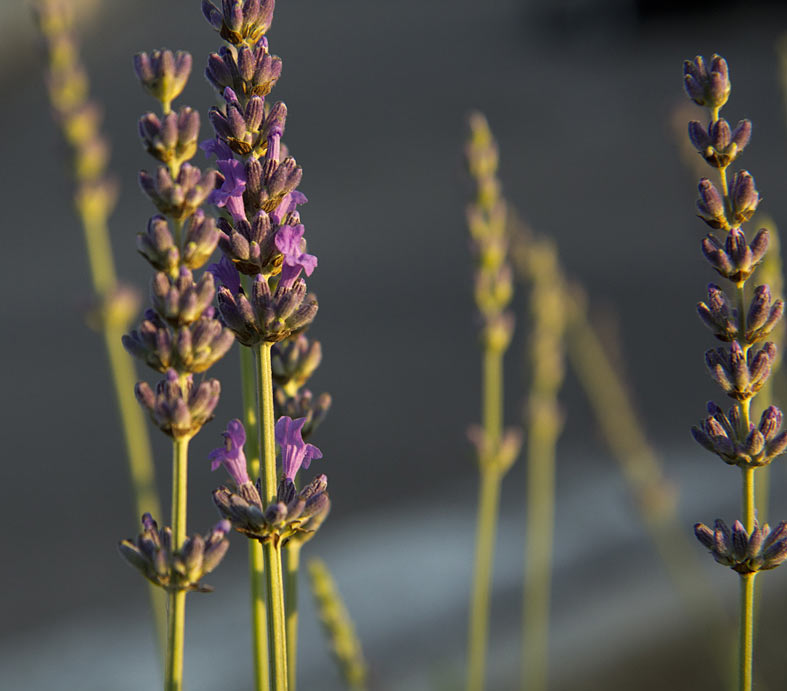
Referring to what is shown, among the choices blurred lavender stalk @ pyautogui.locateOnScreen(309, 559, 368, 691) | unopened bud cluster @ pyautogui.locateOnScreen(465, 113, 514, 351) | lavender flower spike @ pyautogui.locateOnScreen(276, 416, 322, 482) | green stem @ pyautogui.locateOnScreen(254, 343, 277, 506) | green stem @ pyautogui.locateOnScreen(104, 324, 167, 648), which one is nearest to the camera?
green stem @ pyautogui.locateOnScreen(254, 343, 277, 506)

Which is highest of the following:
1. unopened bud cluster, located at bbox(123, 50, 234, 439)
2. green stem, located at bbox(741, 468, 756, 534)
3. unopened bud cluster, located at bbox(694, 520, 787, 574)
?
unopened bud cluster, located at bbox(123, 50, 234, 439)

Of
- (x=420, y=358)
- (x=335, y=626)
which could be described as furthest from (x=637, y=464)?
(x=420, y=358)

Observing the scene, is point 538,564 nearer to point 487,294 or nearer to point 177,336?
point 487,294

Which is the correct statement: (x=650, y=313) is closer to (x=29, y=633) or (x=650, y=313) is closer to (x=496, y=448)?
(x=29, y=633)

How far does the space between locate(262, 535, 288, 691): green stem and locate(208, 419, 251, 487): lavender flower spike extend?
9cm

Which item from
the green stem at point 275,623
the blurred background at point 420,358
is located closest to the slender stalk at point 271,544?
the green stem at point 275,623

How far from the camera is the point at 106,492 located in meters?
4.11

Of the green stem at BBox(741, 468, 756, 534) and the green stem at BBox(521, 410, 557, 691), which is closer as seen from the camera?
the green stem at BBox(741, 468, 756, 534)

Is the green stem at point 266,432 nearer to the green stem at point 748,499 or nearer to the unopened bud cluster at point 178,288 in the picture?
the unopened bud cluster at point 178,288

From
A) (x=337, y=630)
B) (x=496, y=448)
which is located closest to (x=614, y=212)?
(x=496, y=448)

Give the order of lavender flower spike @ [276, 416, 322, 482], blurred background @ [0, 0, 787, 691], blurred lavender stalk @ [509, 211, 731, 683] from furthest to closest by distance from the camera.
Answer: blurred background @ [0, 0, 787, 691] → blurred lavender stalk @ [509, 211, 731, 683] → lavender flower spike @ [276, 416, 322, 482]

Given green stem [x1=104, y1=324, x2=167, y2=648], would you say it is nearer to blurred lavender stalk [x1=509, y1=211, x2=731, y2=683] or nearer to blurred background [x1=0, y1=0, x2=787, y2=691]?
blurred background [x1=0, y1=0, x2=787, y2=691]

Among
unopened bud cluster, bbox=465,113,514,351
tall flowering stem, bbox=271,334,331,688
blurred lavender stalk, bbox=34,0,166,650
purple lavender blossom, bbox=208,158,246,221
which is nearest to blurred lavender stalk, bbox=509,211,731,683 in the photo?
unopened bud cluster, bbox=465,113,514,351

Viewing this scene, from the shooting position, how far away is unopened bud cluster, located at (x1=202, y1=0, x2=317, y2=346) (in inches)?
29.0
